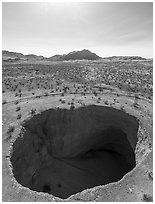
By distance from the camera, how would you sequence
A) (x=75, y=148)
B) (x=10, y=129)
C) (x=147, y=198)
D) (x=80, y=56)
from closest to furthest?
(x=147, y=198)
(x=10, y=129)
(x=75, y=148)
(x=80, y=56)

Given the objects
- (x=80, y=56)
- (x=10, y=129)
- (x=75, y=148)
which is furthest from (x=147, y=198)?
(x=80, y=56)

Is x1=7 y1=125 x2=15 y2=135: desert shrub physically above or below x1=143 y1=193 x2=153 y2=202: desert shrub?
above

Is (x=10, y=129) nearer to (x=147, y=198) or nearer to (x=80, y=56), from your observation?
(x=147, y=198)

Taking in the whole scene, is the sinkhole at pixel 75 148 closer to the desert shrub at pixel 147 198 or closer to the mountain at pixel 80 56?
the desert shrub at pixel 147 198

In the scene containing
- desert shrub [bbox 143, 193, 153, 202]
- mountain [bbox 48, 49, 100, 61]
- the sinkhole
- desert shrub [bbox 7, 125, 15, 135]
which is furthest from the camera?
mountain [bbox 48, 49, 100, 61]

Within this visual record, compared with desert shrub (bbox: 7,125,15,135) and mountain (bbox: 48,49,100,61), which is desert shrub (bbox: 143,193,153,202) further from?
mountain (bbox: 48,49,100,61)

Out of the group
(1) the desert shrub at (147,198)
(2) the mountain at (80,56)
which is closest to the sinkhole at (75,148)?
A: (1) the desert shrub at (147,198)

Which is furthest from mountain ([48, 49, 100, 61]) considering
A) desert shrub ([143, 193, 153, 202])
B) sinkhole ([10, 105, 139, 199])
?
desert shrub ([143, 193, 153, 202])

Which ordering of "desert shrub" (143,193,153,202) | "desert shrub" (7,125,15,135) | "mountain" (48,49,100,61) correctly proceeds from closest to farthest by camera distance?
"desert shrub" (143,193,153,202)
"desert shrub" (7,125,15,135)
"mountain" (48,49,100,61)
